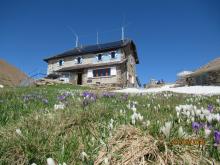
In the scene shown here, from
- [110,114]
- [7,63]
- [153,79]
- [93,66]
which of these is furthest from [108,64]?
[7,63]

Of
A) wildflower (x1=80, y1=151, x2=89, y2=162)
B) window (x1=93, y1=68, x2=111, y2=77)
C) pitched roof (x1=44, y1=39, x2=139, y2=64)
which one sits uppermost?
pitched roof (x1=44, y1=39, x2=139, y2=64)

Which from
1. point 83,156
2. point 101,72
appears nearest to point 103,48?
point 101,72

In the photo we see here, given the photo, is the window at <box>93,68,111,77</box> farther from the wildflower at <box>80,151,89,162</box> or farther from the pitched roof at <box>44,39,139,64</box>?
the wildflower at <box>80,151,89,162</box>

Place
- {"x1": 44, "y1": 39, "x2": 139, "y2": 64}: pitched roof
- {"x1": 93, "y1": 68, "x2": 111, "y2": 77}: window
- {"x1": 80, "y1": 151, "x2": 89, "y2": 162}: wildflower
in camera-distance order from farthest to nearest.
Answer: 1. {"x1": 44, "y1": 39, "x2": 139, "y2": 64}: pitched roof
2. {"x1": 93, "y1": 68, "x2": 111, "y2": 77}: window
3. {"x1": 80, "y1": 151, "x2": 89, "y2": 162}: wildflower

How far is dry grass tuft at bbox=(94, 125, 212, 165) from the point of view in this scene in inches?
99.0

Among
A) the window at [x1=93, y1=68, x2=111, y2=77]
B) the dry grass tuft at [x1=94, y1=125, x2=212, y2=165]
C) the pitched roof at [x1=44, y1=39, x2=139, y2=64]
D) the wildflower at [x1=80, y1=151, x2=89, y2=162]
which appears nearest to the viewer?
the dry grass tuft at [x1=94, y1=125, x2=212, y2=165]

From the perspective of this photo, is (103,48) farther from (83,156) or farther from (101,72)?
(83,156)

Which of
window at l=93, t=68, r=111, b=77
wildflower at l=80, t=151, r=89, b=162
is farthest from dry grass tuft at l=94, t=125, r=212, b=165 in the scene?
window at l=93, t=68, r=111, b=77

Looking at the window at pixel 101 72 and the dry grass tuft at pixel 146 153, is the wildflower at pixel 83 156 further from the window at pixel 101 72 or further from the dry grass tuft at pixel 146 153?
the window at pixel 101 72

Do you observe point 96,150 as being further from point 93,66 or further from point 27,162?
point 93,66

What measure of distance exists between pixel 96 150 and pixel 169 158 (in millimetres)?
902

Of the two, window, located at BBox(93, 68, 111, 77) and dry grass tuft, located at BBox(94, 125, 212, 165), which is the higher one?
window, located at BBox(93, 68, 111, 77)

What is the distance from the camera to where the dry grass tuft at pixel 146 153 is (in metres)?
2.51

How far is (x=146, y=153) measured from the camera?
8.62 feet
